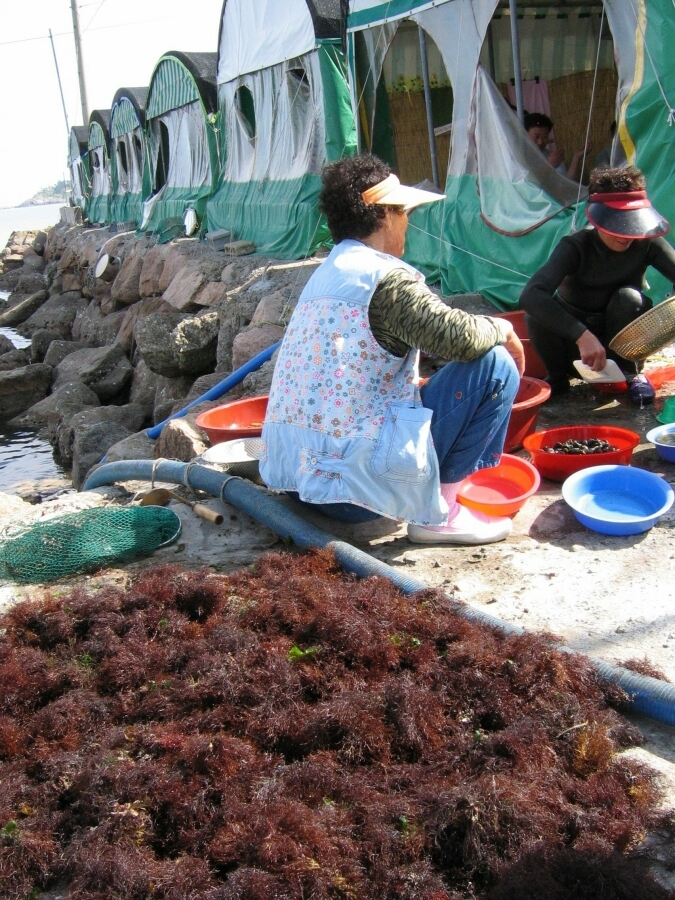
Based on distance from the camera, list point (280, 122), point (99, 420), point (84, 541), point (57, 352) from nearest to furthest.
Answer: point (84, 541), point (99, 420), point (280, 122), point (57, 352)

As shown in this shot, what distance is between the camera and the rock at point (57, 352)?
14.7 metres

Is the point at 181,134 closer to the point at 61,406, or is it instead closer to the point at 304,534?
the point at 61,406

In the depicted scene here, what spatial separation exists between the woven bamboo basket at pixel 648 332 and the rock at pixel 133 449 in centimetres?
385

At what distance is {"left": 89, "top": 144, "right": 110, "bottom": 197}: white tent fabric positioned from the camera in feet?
88.8

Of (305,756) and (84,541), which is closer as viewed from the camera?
(305,756)

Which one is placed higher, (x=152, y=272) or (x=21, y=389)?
(x=152, y=272)

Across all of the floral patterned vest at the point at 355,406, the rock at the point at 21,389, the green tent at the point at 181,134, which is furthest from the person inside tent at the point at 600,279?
Answer: the green tent at the point at 181,134

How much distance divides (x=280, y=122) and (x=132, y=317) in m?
4.35

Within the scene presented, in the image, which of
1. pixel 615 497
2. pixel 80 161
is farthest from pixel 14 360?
pixel 80 161

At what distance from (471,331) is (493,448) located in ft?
1.99

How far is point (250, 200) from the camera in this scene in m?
13.6

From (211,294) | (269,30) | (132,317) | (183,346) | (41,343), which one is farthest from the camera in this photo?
(41,343)

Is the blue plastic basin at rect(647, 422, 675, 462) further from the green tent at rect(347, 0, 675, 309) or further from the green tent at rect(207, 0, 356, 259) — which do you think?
the green tent at rect(207, 0, 356, 259)

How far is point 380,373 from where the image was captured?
10.4 feet
